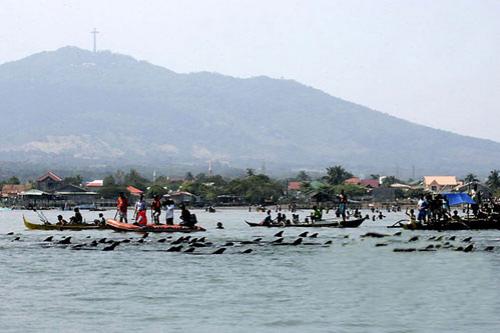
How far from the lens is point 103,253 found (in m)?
49.9

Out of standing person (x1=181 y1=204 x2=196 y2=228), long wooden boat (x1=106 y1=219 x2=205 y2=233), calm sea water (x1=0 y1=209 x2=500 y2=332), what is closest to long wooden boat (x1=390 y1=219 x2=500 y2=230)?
calm sea water (x1=0 y1=209 x2=500 y2=332)

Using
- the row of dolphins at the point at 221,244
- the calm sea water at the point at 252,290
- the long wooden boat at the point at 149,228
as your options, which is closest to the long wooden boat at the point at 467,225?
the row of dolphins at the point at 221,244

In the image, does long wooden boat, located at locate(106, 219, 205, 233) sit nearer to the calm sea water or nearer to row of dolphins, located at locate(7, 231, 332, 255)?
row of dolphins, located at locate(7, 231, 332, 255)

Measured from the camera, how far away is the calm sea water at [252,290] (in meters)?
28.1

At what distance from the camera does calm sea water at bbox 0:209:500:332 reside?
28109mm

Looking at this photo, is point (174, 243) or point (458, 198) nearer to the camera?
point (174, 243)

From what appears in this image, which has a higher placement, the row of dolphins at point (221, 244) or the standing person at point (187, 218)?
the standing person at point (187, 218)

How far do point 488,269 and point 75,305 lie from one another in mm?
16318

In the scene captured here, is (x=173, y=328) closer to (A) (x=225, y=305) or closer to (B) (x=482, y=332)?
(A) (x=225, y=305)

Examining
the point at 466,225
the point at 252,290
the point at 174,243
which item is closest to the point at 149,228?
the point at 174,243

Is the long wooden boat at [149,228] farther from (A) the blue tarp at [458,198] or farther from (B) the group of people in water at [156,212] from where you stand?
(A) the blue tarp at [458,198]

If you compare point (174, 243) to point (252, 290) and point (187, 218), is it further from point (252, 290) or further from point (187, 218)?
point (252, 290)

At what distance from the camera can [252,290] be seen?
35.1m

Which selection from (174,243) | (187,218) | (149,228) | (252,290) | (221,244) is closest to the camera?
(252,290)
